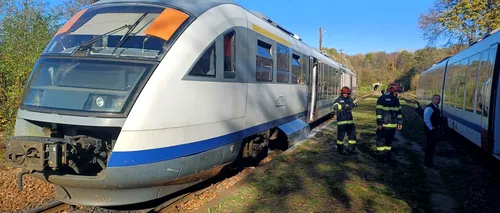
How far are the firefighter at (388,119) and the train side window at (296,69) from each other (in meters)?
2.09

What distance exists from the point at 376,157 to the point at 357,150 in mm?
934

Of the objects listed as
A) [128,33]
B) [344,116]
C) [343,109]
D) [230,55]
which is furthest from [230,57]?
[344,116]

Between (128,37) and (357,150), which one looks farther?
(357,150)

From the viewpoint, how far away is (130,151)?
14.0 ft

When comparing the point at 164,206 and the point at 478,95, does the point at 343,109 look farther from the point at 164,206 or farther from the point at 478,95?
the point at 164,206

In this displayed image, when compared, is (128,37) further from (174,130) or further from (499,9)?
(499,9)

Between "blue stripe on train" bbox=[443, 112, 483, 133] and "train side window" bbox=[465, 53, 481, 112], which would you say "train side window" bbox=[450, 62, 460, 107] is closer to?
"blue stripe on train" bbox=[443, 112, 483, 133]

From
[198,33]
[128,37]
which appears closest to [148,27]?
[128,37]

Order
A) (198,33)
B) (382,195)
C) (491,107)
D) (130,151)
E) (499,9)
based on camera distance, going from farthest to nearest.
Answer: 1. (499,9)
2. (491,107)
3. (382,195)
4. (198,33)
5. (130,151)

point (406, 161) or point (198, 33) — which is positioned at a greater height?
point (198, 33)

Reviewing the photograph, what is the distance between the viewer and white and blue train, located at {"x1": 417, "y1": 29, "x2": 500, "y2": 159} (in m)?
7.63

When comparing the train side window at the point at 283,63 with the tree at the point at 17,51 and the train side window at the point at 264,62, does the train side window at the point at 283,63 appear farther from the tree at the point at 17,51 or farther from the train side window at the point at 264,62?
the tree at the point at 17,51

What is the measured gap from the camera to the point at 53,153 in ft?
13.5

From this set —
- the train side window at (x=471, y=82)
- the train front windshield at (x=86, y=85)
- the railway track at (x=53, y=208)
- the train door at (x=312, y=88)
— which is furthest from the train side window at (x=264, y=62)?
the train side window at (x=471, y=82)
